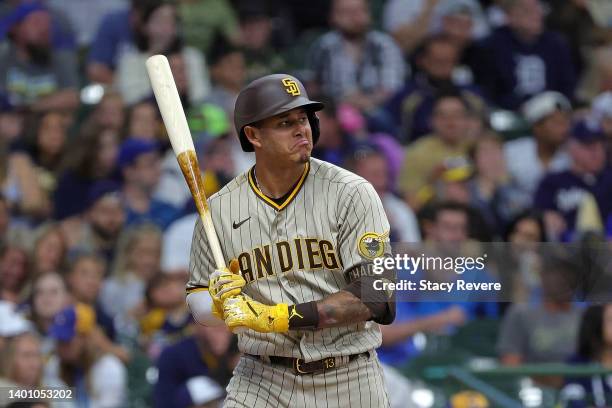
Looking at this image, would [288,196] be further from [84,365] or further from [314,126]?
[84,365]

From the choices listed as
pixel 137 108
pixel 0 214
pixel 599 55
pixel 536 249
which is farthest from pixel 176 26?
pixel 536 249

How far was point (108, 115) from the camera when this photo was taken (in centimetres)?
983

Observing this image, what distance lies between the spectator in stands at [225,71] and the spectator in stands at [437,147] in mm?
1539

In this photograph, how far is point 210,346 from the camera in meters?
7.53

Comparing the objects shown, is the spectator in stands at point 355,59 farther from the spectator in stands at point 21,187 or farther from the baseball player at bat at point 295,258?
the baseball player at bat at point 295,258

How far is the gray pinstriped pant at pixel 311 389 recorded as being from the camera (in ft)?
15.5

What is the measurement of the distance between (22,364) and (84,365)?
50 centimetres

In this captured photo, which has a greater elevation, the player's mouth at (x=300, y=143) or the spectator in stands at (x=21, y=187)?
the spectator in stands at (x=21, y=187)

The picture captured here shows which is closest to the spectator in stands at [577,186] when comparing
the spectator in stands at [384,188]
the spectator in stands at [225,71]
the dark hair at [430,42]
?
the spectator in stands at [384,188]

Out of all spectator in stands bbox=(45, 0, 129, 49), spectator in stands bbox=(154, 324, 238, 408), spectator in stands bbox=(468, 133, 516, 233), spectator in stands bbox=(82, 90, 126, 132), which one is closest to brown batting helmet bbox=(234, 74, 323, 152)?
spectator in stands bbox=(154, 324, 238, 408)

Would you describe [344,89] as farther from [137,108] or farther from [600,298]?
[600,298]

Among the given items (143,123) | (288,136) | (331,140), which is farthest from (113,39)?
(288,136)

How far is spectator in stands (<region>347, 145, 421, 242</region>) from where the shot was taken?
29.2 ft

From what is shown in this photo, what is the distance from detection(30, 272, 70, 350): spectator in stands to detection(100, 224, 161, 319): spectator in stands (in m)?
0.30
